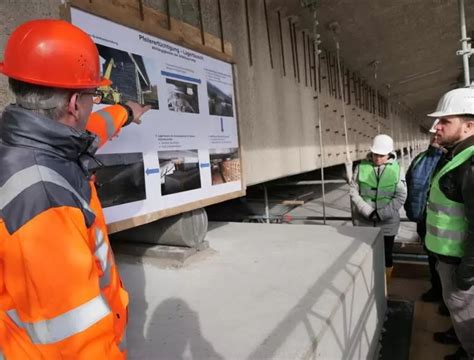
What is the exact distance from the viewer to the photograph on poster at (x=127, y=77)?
2.43 metres

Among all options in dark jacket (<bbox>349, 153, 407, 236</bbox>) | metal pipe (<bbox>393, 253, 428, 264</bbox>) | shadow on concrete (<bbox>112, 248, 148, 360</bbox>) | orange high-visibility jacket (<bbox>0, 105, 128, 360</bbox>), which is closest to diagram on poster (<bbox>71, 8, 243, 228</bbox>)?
shadow on concrete (<bbox>112, 248, 148, 360</bbox>)

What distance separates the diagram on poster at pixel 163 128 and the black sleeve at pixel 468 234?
2.06 metres

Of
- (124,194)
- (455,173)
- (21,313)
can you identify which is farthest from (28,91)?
(455,173)

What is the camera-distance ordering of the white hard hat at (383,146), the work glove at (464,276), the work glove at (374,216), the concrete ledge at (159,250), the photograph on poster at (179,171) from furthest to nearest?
the work glove at (374,216)
the white hard hat at (383,146)
the concrete ledge at (159,250)
the photograph on poster at (179,171)
the work glove at (464,276)

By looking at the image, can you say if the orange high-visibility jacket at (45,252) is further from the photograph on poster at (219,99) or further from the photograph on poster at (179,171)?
the photograph on poster at (219,99)

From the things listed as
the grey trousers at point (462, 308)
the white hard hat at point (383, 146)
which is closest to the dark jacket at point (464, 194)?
the grey trousers at point (462, 308)

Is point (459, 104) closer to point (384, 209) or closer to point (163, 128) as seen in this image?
point (384, 209)

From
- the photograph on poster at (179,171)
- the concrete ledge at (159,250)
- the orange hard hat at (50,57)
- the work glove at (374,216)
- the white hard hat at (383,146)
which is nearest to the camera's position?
the orange hard hat at (50,57)

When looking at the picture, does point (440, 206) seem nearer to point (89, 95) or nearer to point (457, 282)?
point (457, 282)

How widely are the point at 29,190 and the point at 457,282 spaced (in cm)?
291

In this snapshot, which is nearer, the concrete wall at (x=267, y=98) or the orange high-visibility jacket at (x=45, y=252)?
the orange high-visibility jacket at (x=45, y=252)

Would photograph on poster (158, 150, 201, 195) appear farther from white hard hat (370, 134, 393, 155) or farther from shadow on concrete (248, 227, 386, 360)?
white hard hat (370, 134, 393, 155)

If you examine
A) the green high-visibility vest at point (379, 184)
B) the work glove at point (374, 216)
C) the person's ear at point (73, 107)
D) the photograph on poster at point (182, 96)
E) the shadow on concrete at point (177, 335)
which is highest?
the photograph on poster at point (182, 96)

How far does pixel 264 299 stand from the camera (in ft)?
8.13
